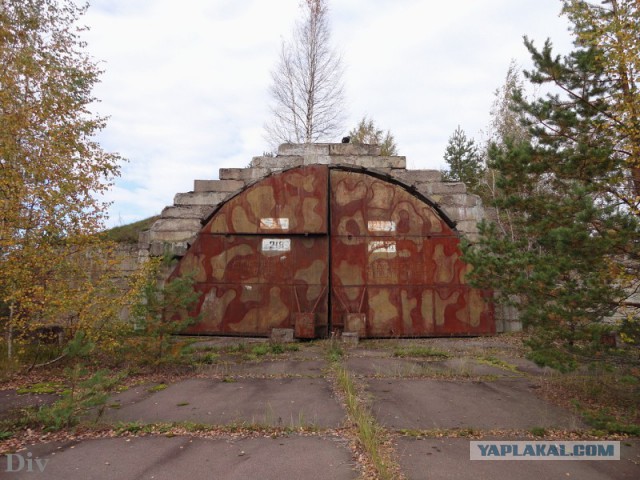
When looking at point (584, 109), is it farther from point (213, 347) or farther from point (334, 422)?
point (213, 347)

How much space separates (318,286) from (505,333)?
475 cm

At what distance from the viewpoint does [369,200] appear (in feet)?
32.5

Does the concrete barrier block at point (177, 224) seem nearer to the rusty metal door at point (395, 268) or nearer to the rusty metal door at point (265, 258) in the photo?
the rusty metal door at point (265, 258)

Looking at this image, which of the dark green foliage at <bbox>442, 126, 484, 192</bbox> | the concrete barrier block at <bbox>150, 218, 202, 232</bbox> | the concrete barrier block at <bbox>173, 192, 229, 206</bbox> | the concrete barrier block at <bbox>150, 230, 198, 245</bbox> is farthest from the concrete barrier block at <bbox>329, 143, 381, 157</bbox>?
the dark green foliage at <bbox>442, 126, 484, 192</bbox>

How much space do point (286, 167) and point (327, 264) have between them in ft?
9.09

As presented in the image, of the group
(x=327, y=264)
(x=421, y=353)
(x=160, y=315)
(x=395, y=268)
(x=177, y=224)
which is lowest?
(x=421, y=353)

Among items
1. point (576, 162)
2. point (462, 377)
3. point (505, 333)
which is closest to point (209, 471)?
point (462, 377)

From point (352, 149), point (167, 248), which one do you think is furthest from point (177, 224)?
point (352, 149)

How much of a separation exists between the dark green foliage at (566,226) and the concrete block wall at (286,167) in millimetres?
4516

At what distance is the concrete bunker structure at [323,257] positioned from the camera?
9.53 m

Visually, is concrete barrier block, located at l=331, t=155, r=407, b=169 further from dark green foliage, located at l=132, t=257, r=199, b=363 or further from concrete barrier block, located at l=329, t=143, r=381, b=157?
dark green foliage, located at l=132, t=257, r=199, b=363

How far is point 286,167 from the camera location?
34.0 feet

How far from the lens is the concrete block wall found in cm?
989

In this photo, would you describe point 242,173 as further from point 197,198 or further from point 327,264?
point 327,264
